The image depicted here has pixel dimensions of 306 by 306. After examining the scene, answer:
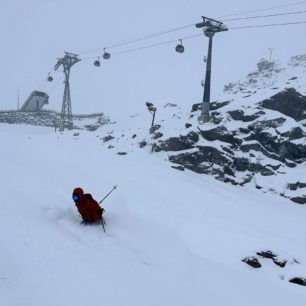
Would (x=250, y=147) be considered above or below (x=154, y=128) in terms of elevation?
below

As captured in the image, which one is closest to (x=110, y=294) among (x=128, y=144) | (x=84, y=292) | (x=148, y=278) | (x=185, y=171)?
(x=84, y=292)

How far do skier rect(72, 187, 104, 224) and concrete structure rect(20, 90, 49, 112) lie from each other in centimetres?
5211

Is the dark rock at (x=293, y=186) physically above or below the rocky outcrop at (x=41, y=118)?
above

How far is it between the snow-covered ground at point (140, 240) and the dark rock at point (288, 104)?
776 cm

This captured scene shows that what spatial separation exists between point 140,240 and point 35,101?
2139 inches

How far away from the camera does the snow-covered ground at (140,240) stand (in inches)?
337

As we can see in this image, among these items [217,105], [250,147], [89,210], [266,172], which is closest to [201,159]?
[250,147]

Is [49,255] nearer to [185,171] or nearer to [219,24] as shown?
[185,171]

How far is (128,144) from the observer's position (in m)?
28.1

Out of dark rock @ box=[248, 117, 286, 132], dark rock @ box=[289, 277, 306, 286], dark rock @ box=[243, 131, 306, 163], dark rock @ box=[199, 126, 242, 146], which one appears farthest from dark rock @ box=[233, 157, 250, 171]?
dark rock @ box=[289, 277, 306, 286]

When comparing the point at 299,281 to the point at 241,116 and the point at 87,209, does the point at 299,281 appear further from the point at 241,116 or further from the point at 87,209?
the point at 241,116

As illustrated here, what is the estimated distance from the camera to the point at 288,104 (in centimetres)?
2748

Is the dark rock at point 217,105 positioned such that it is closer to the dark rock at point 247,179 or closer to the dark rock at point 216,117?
the dark rock at point 216,117

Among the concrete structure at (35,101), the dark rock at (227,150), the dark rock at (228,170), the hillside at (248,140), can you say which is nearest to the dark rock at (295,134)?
the hillside at (248,140)
